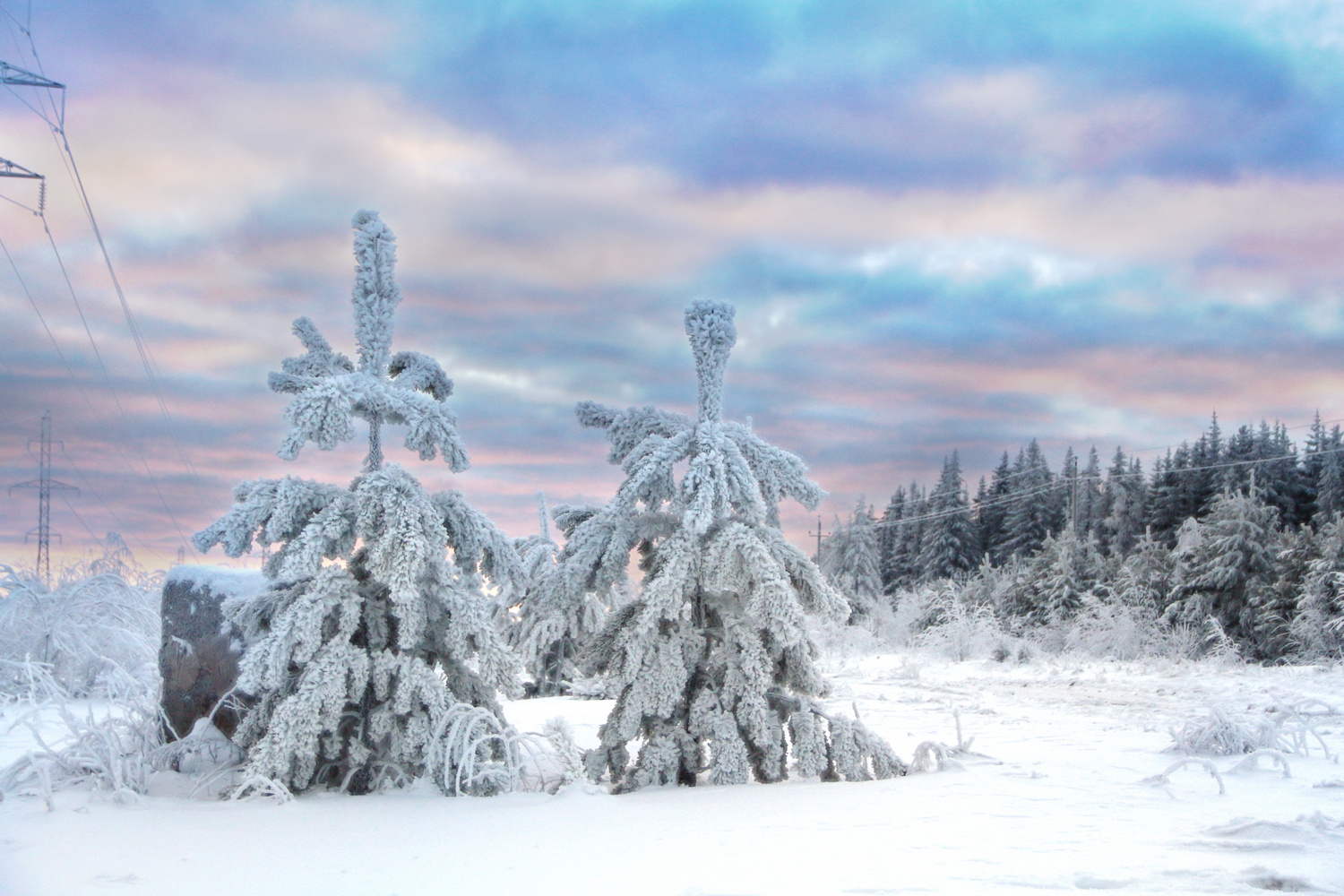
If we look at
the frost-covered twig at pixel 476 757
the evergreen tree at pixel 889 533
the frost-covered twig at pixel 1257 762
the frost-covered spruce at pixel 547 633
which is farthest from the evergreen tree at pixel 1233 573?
the evergreen tree at pixel 889 533

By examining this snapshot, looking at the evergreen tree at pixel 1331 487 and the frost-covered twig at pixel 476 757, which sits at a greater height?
the evergreen tree at pixel 1331 487

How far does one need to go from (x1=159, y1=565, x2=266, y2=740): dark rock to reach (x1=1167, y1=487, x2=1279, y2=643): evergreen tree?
876 inches

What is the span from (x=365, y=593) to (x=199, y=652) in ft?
6.31

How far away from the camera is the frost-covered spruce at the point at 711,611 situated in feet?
22.3

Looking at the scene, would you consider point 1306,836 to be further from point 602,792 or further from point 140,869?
point 140,869

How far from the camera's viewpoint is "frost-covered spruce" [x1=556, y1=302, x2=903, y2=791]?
6785 mm

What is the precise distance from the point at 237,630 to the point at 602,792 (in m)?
3.44

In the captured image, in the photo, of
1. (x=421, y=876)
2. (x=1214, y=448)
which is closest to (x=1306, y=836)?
(x=421, y=876)

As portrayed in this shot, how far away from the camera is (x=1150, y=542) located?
27250 mm

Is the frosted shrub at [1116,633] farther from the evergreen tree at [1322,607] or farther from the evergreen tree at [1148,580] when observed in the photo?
the evergreen tree at [1322,607]

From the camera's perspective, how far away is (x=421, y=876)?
4633 mm

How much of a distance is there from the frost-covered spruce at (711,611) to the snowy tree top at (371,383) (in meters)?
1.45

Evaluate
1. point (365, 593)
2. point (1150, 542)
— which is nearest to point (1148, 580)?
point (1150, 542)

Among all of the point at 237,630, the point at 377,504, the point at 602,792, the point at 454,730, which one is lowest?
the point at 602,792
